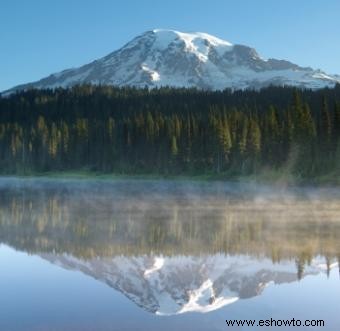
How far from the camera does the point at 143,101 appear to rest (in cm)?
18662

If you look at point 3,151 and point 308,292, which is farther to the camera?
point 3,151

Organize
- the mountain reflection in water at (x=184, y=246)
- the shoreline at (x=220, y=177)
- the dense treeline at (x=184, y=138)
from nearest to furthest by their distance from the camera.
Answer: the mountain reflection in water at (x=184, y=246), the shoreline at (x=220, y=177), the dense treeline at (x=184, y=138)

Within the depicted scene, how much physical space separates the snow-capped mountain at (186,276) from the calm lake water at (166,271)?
0.11 feet

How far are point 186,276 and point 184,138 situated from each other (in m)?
92.7

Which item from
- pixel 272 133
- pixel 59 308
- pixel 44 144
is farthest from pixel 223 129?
pixel 59 308

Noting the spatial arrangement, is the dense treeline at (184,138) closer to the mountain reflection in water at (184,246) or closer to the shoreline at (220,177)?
the shoreline at (220,177)

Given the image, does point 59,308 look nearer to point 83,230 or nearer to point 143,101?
point 83,230

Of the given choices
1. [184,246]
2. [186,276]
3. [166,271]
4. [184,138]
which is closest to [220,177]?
[184,138]

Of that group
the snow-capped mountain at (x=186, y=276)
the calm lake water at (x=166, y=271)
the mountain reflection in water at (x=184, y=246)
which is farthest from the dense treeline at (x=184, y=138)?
the snow-capped mountain at (x=186, y=276)

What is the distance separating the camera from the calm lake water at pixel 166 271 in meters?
12.5

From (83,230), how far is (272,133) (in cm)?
6336

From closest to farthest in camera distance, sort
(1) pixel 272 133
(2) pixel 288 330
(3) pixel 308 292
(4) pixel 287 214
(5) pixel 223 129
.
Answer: (2) pixel 288 330 < (3) pixel 308 292 < (4) pixel 287 214 < (1) pixel 272 133 < (5) pixel 223 129

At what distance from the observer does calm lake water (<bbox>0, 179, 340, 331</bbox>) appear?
41.2 ft

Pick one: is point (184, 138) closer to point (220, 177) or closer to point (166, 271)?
point (220, 177)
